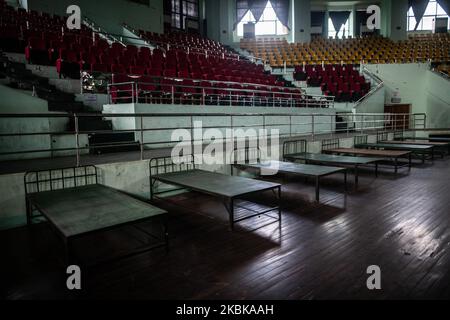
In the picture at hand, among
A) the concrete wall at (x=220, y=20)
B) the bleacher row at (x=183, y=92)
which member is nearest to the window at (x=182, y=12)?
the concrete wall at (x=220, y=20)

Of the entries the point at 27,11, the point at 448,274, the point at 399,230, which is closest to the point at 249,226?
the point at 399,230

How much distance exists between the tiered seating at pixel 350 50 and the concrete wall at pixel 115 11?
5.15m

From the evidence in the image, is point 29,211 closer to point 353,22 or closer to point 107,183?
point 107,183

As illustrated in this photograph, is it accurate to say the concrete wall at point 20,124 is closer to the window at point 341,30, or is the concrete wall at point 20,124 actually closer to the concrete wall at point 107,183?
the concrete wall at point 107,183

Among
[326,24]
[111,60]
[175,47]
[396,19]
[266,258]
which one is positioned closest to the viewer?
[266,258]

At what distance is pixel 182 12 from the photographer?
16516 mm

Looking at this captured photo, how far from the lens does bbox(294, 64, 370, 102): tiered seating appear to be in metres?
12.2

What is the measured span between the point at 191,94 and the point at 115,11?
7435 millimetres

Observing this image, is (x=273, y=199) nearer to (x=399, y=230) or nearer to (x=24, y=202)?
(x=399, y=230)

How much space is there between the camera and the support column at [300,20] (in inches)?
694

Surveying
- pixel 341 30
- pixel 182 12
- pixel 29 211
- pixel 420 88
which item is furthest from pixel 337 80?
pixel 29 211

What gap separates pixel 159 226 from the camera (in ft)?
10.6

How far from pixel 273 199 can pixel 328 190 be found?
104 cm

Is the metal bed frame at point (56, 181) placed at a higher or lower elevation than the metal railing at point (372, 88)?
lower
